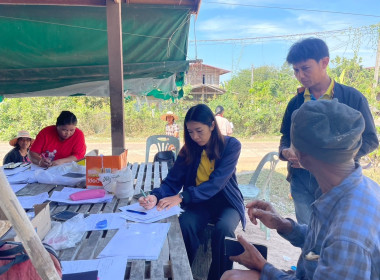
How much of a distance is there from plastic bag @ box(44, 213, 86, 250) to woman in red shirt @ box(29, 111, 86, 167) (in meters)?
1.75

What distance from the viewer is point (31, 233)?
545mm

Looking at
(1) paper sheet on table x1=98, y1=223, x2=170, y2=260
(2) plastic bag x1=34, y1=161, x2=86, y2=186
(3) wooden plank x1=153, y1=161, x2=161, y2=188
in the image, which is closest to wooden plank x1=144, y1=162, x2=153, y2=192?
(3) wooden plank x1=153, y1=161, x2=161, y2=188

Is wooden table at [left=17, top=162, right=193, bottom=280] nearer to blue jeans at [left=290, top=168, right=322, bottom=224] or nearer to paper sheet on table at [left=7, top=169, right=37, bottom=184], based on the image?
paper sheet on table at [left=7, top=169, right=37, bottom=184]

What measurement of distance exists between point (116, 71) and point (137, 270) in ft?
6.74

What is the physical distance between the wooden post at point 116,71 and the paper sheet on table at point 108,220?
106cm

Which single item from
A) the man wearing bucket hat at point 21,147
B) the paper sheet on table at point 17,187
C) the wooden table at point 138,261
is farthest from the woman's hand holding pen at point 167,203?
the man wearing bucket hat at point 21,147

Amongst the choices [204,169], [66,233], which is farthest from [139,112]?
[66,233]

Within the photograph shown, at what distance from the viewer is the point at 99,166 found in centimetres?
214

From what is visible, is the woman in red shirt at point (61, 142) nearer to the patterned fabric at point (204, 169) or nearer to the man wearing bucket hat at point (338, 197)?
the patterned fabric at point (204, 169)

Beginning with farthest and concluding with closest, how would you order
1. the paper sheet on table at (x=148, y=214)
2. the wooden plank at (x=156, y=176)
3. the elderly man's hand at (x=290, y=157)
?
the wooden plank at (x=156, y=176) < the elderly man's hand at (x=290, y=157) < the paper sheet on table at (x=148, y=214)

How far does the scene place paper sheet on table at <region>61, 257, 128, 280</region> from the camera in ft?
3.57

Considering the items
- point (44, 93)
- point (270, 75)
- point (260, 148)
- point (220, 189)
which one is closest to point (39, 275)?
point (220, 189)

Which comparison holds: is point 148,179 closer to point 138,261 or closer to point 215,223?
point 215,223

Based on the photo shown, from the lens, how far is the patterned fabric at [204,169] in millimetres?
2371
